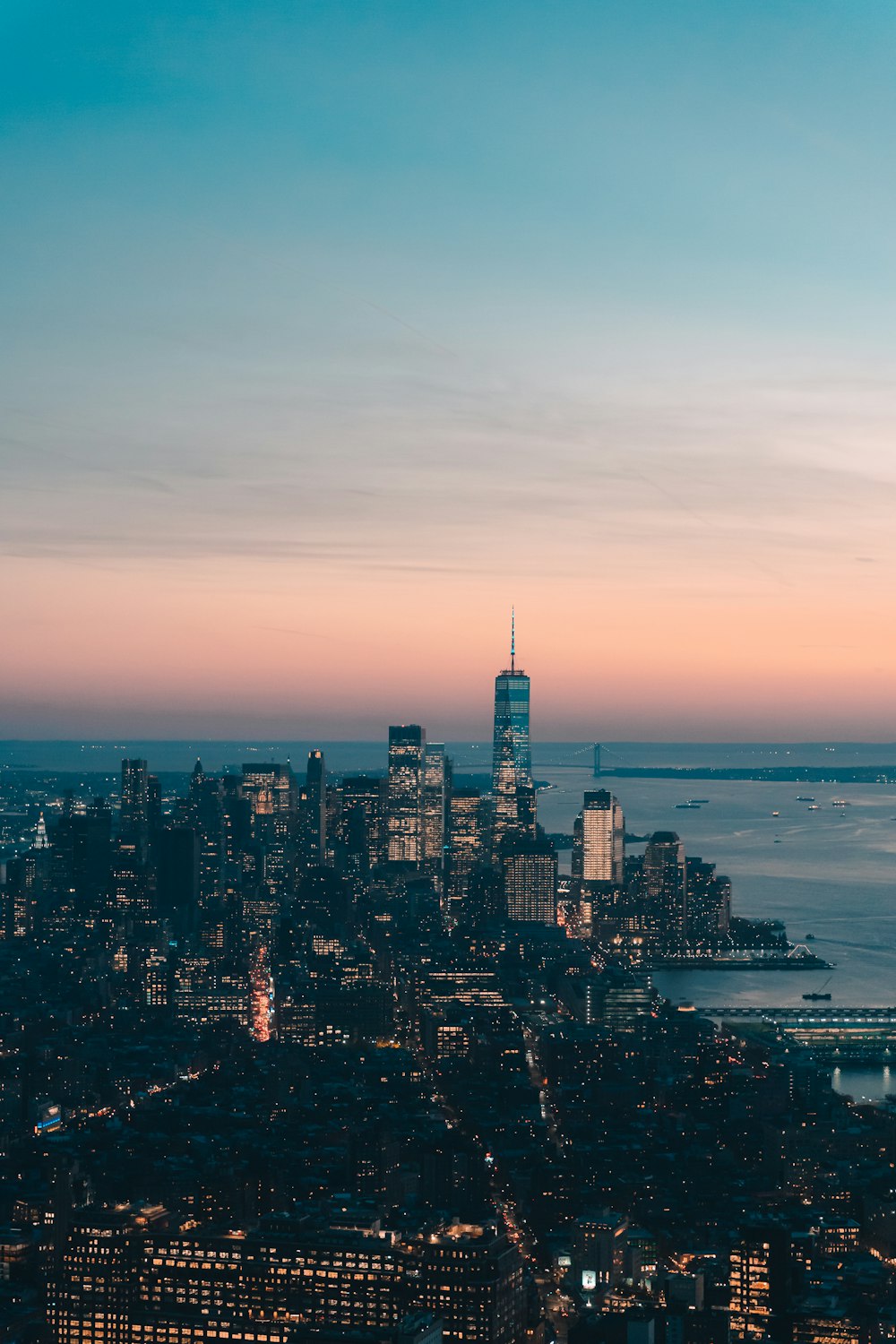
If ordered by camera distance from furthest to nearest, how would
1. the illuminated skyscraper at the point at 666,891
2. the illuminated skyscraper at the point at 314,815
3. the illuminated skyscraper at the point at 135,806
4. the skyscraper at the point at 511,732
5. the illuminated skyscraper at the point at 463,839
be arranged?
1. the skyscraper at the point at 511,732
2. the illuminated skyscraper at the point at 314,815
3. the illuminated skyscraper at the point at 463,839
4. the illuminated skyscraper at the point at 135,806
5. the illuminated skyscraper at the point at 666,891

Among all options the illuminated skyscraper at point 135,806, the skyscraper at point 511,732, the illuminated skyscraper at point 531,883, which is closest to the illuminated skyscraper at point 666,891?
A: the illuminated skyscraper at point 531,883

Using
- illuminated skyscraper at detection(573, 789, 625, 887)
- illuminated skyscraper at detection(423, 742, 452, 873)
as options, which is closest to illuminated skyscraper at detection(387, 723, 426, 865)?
illuminated skyscraper at detection(423, 742, 452, 873)

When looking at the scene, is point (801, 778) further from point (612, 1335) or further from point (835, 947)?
point (612, 1335)

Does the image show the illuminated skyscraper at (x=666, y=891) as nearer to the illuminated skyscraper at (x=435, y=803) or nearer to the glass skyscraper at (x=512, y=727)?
the illuminated skyscraper at (x=435, y=803)

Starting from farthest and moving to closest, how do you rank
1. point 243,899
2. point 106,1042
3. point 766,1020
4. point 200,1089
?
point 243,899 → point 766,1020 → point 106,1042 → point 200,1089

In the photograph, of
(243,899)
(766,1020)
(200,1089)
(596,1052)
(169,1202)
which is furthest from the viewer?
(243,899)

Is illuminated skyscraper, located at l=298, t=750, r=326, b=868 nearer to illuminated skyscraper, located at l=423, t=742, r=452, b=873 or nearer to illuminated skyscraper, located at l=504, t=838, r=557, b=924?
illuminated skyscraper, located at l=423, t=742, r=452, b=873

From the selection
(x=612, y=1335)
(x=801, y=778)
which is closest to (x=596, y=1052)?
(x=612, y=1335)

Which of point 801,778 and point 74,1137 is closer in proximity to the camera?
point 74,1137
